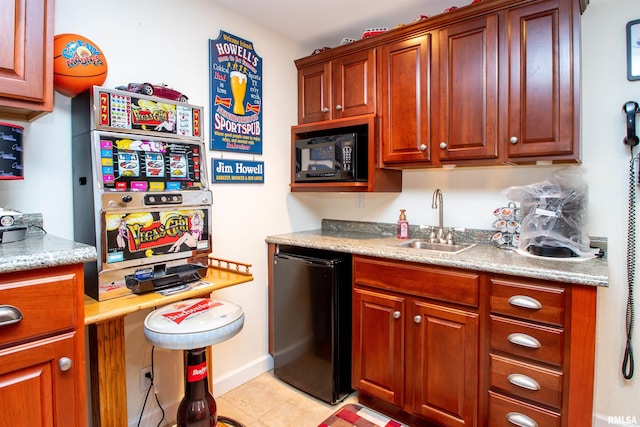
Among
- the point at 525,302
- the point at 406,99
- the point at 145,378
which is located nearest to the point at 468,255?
the point at 525,302

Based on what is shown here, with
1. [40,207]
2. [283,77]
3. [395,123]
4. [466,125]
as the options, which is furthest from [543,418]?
[283,77]

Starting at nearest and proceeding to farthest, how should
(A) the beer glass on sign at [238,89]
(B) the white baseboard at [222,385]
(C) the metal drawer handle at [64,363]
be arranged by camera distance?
(C) the metal drawer handle at [64,363] < (B) the white baseboard at [222,385] < (A) the beer glass on sign at [238,89]

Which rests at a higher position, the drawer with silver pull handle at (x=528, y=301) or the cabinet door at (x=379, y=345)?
the drawer with silver pull handle at (x=528, y=301)

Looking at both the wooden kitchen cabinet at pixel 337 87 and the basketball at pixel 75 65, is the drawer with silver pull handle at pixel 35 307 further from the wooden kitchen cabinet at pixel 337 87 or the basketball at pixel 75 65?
the wooden kitchen cabinet at pixel 337 87

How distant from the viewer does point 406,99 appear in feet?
7.10

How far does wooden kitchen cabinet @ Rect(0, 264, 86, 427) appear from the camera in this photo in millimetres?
947

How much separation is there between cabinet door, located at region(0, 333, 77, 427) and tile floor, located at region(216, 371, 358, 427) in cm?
112

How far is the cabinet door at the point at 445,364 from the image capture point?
5.49 ft

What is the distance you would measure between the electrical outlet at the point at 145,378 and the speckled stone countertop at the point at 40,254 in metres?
0.94

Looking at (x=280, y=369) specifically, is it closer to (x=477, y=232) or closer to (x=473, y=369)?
(x=473, y=369)

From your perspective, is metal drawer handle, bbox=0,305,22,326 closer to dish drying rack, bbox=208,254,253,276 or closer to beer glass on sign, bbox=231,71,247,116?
dish drying rack, bbox=208,254,253,276

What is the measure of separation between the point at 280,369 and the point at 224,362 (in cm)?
39

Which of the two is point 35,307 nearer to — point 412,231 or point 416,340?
point 416,340

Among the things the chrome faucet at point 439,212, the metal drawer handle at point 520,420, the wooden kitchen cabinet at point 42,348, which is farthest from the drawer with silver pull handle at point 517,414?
the wooden kitchen cabinet at point 42,348
